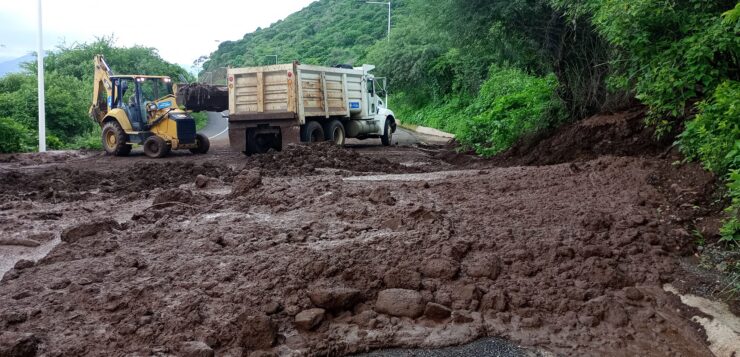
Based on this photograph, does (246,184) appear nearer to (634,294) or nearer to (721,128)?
(634,294)

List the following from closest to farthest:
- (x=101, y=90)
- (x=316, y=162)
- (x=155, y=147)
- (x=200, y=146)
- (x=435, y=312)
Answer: (x=435, y=312), (x=316, y=162), (x=155, y=147), (x=101, y=90), (x=200, y=146)

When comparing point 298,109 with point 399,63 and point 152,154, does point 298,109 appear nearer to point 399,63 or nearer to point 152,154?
point 152,154

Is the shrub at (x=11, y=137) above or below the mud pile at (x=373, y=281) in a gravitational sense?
above

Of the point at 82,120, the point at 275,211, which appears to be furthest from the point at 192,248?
the point at 82,120

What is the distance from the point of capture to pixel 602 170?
8.98 meters

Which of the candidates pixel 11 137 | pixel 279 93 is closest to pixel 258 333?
pixel 279 93

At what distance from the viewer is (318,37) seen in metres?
84.2

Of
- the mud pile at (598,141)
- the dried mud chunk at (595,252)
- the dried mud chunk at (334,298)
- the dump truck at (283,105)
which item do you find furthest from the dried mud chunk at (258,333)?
the dump truck at (283,105)

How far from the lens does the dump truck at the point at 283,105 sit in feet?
59.9

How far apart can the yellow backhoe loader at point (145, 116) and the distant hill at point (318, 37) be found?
41.3m

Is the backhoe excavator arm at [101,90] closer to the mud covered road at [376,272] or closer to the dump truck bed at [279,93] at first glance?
the dump truck bed at [279,93]

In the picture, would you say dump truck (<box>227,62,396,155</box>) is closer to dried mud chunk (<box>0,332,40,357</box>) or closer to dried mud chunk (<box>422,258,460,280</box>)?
dried mud chunk (<box>422,258,460,280</box>)

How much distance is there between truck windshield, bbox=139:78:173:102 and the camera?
757 inches

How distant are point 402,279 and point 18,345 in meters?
2.76
